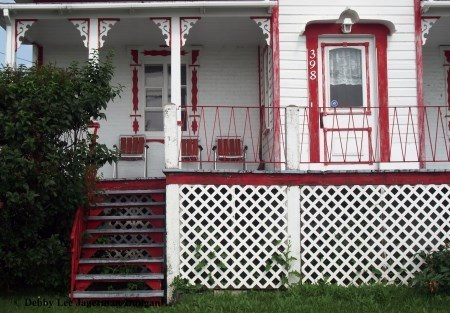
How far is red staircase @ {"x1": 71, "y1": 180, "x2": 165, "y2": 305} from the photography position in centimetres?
747

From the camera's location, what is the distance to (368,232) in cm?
789

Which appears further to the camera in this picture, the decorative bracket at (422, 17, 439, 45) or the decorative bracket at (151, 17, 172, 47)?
the decorative bracket at (151, 17, 172, 47)

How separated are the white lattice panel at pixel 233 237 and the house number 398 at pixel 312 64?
3.26 metres

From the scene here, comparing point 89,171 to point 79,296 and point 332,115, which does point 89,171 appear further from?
point 332,115

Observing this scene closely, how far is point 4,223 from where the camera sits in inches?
293

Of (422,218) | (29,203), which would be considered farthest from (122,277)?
(422,218)

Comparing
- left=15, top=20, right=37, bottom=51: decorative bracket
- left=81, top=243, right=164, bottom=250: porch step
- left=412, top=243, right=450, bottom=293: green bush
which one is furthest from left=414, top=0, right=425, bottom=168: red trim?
left=15, top=20, right=37, bottom=51: decorative bracket

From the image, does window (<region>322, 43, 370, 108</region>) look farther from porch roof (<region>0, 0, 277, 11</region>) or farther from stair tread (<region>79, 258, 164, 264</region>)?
stair tread (<region>79, 258, 164, 264</region>)

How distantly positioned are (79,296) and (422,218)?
483 centimetres

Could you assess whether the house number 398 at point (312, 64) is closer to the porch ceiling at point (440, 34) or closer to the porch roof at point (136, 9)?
the porch roof at point (136, 9)

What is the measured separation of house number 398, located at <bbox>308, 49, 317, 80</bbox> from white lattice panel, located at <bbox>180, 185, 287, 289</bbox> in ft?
10.7

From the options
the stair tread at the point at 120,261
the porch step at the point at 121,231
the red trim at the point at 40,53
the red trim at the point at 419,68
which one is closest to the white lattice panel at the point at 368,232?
the stair tread at the point at 120,261

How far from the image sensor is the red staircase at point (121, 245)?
747cm

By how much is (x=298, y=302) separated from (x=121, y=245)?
2.64m
